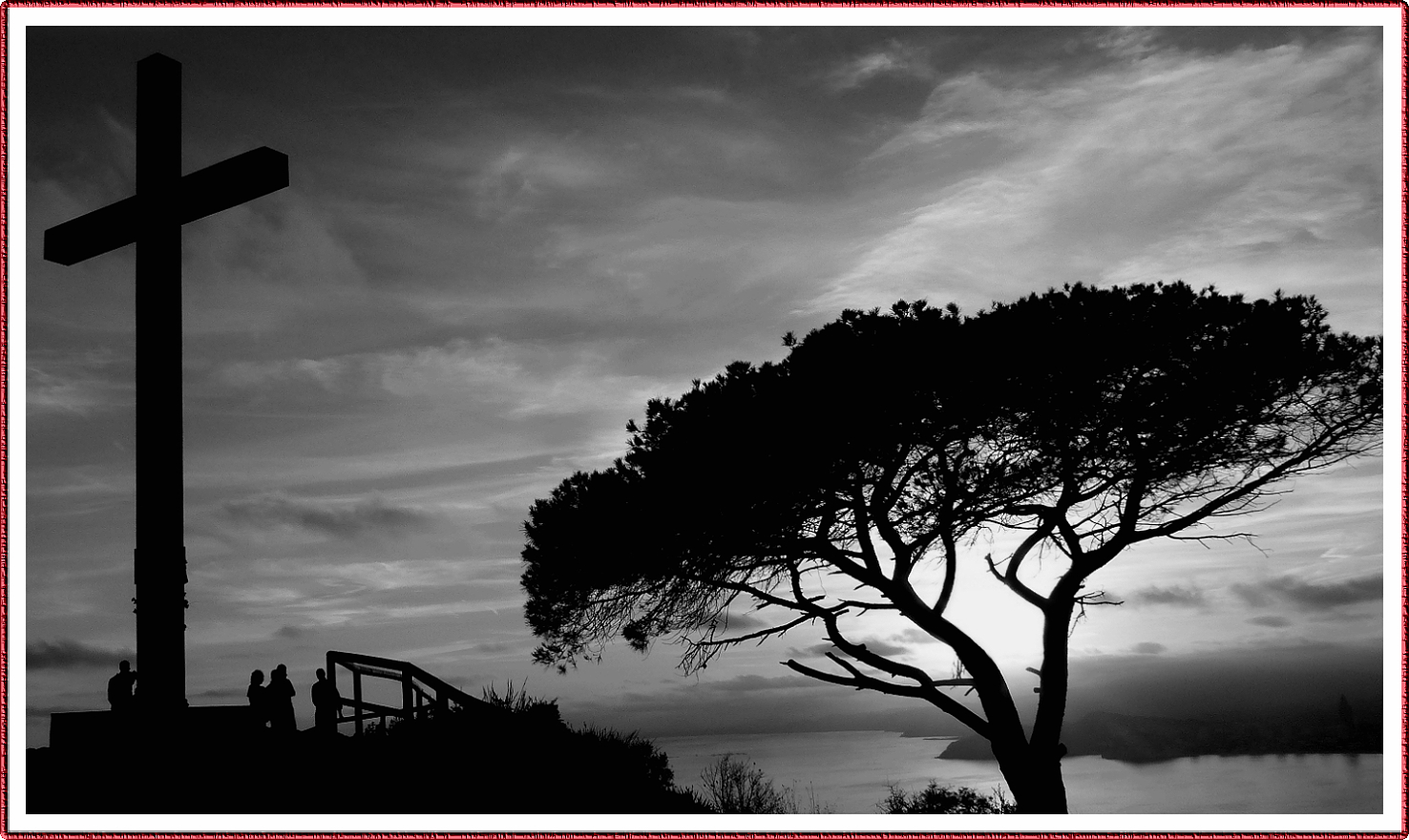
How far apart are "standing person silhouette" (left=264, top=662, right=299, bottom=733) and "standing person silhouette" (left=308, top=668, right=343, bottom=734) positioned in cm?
25

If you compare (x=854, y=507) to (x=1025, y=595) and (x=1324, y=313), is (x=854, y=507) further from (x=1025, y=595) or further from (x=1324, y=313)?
(x=1324, y=313)

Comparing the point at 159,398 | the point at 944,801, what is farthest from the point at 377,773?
the point at 944,801

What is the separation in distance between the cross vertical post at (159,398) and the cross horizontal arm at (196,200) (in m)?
0.13

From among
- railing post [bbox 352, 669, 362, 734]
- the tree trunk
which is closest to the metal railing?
railing post [bbox 352, 669, 362, 734]

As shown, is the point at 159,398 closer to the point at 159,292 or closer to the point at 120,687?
the point at 159,292

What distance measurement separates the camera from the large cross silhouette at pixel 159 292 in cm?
685

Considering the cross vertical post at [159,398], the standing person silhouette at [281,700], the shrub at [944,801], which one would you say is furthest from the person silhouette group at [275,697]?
the shrub at [944,801]

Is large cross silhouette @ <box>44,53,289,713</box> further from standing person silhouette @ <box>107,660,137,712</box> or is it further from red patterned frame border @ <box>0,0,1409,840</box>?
standing person silhouette @ <box>107,660,137,712</box>

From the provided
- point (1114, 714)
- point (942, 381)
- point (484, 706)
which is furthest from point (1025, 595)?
point (484, 706)

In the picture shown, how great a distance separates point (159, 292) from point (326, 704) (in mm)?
5673

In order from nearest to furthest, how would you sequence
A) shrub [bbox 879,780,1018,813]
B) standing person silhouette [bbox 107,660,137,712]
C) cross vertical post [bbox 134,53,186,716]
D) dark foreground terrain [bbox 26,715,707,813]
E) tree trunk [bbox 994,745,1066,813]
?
cross vertical post [bbox 134,53,186,716], dark foreground terrain [bbox 26,715,707,813], standing person silhouette [bbox 107,660,137,712], tree trunk [bbox 994,745,1066,813], shrub [bbox 879,780,1018,813]

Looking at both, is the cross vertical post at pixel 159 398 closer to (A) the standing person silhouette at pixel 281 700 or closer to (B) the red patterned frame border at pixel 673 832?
(B) the red patterned frame border at pixel 673 832

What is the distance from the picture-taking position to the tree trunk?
1384cm

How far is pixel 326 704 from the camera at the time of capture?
1167 cm
